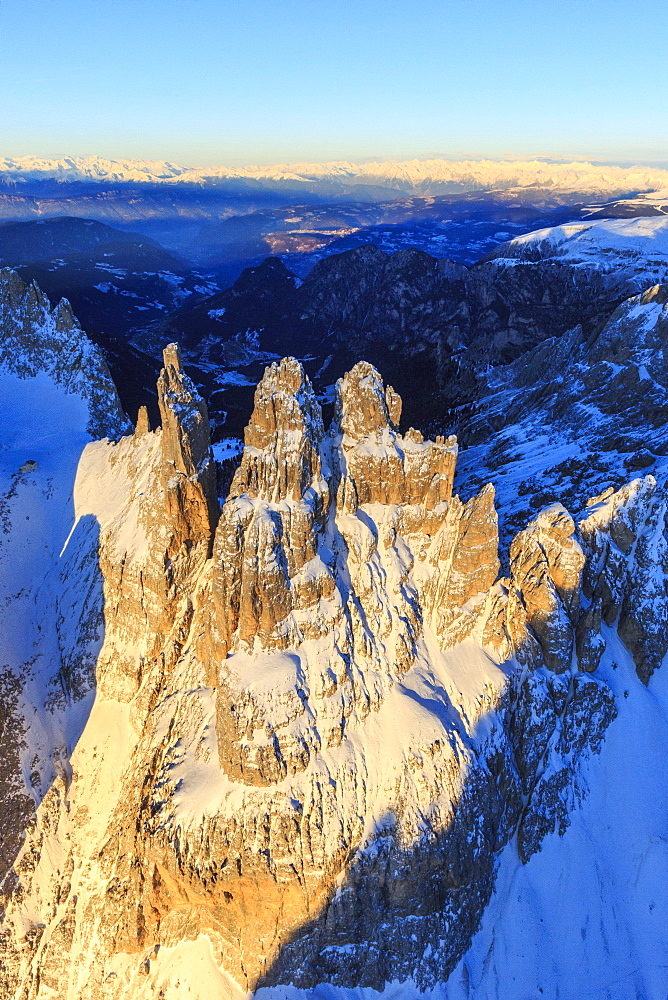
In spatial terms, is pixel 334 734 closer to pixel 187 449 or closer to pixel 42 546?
pixel 187 449

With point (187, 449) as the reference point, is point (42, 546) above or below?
below

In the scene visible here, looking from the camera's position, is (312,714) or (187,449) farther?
(187,449)

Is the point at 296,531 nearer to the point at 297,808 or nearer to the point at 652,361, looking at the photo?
the point at 297,808

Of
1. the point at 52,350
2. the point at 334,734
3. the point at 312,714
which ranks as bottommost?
the point at 334,734

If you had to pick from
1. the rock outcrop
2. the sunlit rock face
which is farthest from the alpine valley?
the rock outcrop

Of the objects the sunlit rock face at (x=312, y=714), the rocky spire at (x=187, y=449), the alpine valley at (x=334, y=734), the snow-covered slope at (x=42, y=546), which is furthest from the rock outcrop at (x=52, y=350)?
the sunlit rock face at (x=312, y=714)

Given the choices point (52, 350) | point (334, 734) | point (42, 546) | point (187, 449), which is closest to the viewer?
point (334, 734)

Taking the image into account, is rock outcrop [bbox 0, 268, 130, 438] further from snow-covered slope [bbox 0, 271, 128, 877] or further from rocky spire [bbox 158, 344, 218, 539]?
rocky spire [bbox 158, 344, 218, 539]

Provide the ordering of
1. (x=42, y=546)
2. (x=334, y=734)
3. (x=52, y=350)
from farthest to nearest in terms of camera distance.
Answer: (x=52, y=350) < (x=42, y=546) < (x=334, y=734)

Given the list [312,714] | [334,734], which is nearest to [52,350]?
[312,714]

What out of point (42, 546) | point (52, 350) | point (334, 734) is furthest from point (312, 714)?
point (52, 350)
